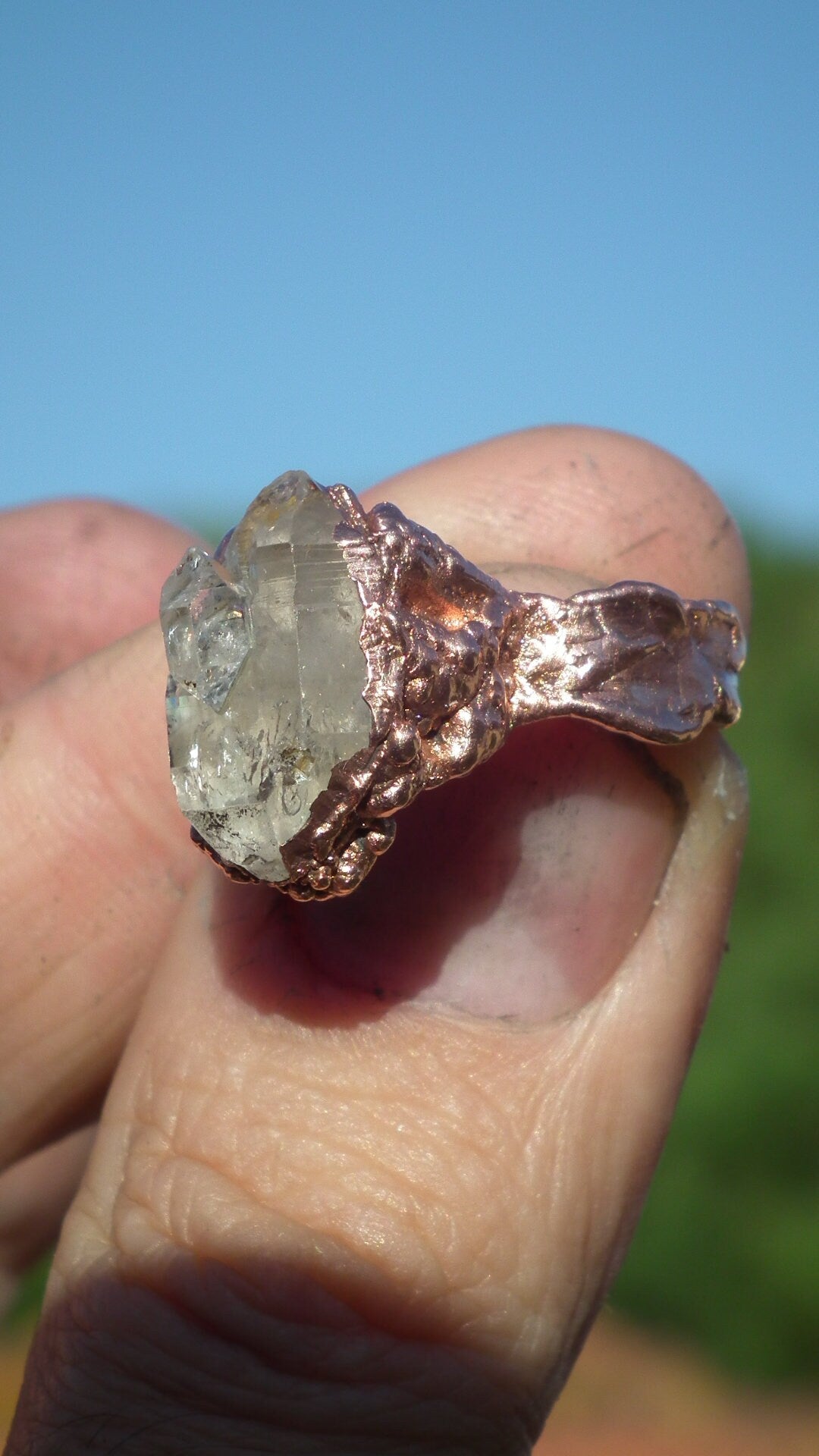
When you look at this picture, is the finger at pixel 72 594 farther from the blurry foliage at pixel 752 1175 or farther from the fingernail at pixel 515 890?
the blurry foliage at pixel 752 1175

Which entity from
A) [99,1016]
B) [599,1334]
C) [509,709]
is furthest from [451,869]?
[599,1334]

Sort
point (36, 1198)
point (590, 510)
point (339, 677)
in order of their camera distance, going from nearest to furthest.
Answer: point (339, 677), point (590, 510), point (36, 1198)

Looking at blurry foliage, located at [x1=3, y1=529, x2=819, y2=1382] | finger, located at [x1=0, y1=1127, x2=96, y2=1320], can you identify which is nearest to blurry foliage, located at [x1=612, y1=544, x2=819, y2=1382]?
blurry foliage, located at [x1=3, y1=529, x2=819, y2=1382]

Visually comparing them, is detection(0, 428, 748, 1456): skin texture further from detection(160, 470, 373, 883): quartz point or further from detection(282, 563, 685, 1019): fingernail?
detection(160, 470, 373, 883): quartz point

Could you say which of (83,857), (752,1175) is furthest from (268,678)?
(752,1175)

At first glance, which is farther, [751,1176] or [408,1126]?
[751,1176]

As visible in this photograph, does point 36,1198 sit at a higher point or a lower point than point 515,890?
lower

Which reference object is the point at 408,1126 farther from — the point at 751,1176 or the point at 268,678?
the point at 751,1176
